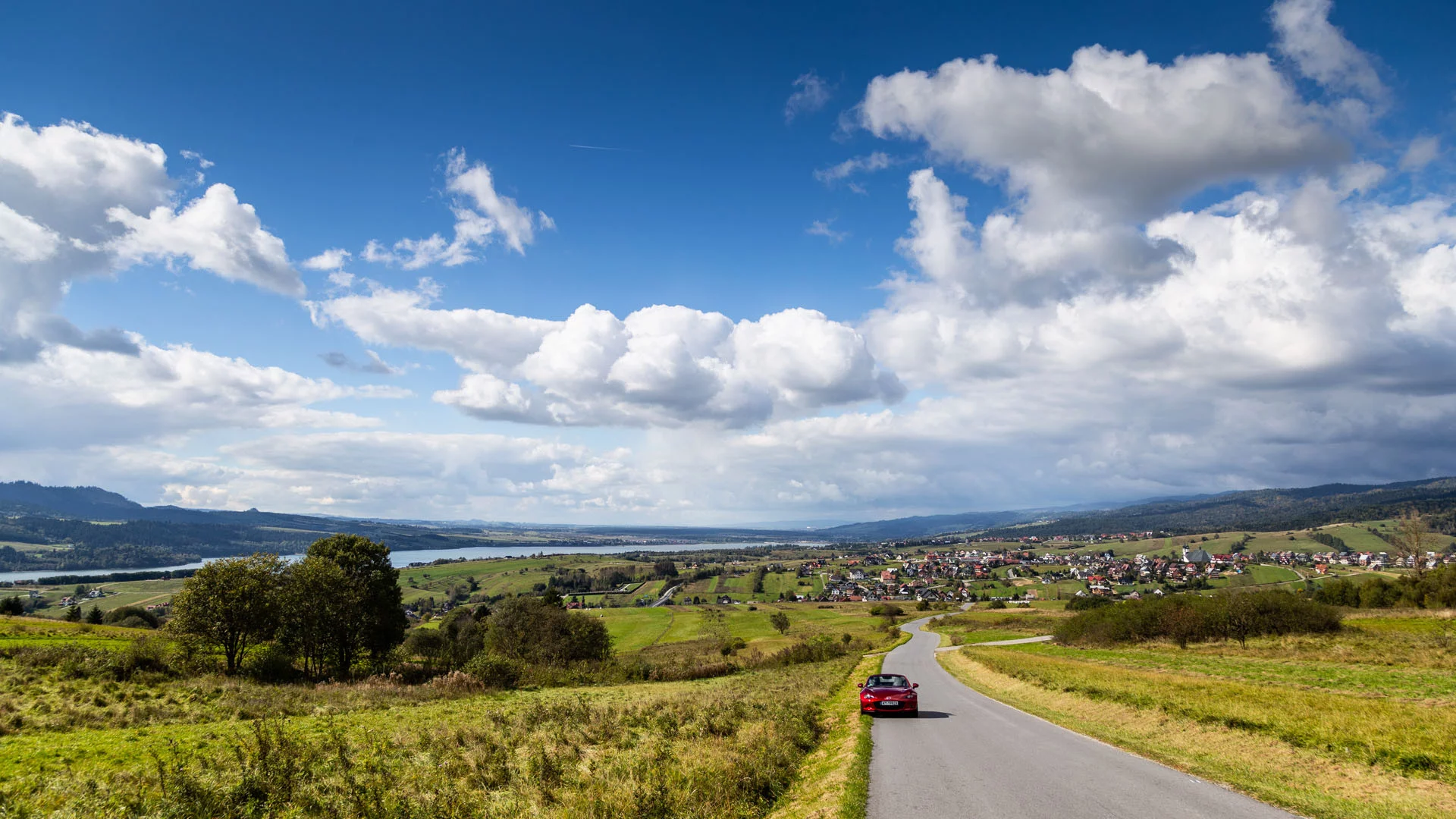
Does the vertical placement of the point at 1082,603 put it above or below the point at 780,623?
above

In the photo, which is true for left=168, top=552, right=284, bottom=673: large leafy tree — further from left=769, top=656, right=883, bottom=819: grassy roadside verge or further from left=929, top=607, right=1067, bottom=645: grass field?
left=929, top=607, right=1067, bottom=645: grass field

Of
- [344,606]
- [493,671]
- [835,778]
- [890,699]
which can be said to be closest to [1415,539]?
[890,699]

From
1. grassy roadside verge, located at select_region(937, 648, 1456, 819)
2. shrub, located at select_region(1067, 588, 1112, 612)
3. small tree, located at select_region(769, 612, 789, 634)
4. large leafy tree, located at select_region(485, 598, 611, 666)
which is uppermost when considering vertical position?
grassy roadside verge, located at select_region(937, 648, 1456, 819)

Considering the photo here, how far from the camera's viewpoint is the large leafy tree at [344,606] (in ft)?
149

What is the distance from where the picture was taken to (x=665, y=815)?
1134cm

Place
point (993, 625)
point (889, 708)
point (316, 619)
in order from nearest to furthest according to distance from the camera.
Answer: point (889, 708)
point (316, 619)
point (993, 625)

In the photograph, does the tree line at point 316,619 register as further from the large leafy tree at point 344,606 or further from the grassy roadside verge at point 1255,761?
the grassy roadside verge at point 1255,761

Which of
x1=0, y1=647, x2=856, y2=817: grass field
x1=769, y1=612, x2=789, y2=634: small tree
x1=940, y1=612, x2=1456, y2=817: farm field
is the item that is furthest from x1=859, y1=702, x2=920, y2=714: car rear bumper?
x1=769, y1=612, x2=789, y2=634: small tree

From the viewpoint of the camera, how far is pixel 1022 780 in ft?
46.2

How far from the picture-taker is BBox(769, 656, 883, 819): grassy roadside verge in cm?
1216

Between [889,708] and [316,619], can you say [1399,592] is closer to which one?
[889,708]

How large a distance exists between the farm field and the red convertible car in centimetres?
521

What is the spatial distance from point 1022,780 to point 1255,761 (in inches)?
263

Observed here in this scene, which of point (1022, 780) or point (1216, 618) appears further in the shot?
point (1216, 618)
